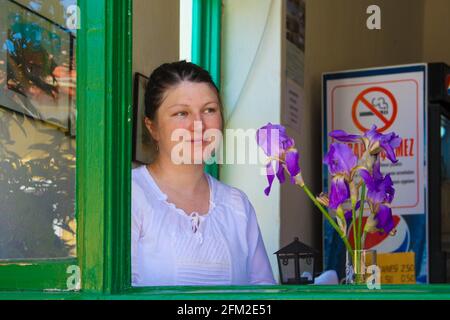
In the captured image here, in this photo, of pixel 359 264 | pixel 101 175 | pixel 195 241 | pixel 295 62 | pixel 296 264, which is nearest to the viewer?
pixel 101 175

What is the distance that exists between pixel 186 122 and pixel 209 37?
116cm

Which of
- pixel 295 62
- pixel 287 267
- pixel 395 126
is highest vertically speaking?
pixel 295 62

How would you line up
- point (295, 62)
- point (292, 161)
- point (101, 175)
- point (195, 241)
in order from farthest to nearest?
point (295, 62), point (195, 241), point (292, 161), point (101, 175)

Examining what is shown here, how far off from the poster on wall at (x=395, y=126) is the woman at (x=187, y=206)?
1698 mm

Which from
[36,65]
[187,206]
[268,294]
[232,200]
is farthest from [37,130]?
[232,200]

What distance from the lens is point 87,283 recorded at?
1.82 metres

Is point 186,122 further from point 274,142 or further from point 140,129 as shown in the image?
point 274,142

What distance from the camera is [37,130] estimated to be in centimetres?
201

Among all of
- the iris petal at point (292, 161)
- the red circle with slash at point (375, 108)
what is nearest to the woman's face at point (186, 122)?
the iris petal at point (292, 161)

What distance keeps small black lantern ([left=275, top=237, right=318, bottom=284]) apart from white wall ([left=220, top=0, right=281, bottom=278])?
111cm

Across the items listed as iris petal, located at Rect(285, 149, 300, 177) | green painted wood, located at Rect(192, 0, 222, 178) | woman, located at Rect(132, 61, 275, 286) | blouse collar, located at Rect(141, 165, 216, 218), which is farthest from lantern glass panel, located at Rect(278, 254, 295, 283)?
green painted wood, located at Rect(192, 0, 222, 178)

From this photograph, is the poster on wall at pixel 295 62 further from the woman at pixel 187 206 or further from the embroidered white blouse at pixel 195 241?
the embroidered white blouse at pixel 195 241

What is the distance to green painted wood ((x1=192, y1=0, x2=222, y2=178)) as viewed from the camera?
4.20 meters
